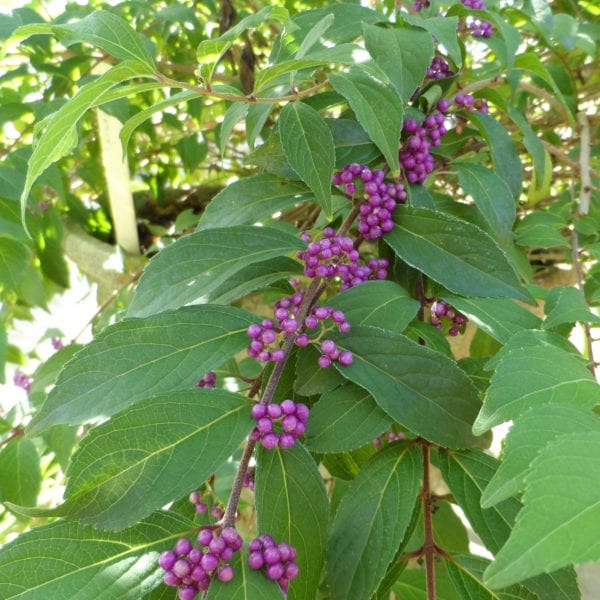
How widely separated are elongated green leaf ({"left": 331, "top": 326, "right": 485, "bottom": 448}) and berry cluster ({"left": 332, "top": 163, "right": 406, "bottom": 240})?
0.40 feet

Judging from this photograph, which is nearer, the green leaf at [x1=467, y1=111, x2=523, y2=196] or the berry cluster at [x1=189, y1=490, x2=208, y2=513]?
the berry cluster at [x1=189, y1=490, x2=208, y2=513]

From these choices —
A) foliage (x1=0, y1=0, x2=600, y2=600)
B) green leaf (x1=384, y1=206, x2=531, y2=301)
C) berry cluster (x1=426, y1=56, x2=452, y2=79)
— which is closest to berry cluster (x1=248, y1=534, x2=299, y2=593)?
foliage (x1=0, y1=0, x2=600, y2=600)

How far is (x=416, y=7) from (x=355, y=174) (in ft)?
0.96

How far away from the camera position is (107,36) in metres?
0.40

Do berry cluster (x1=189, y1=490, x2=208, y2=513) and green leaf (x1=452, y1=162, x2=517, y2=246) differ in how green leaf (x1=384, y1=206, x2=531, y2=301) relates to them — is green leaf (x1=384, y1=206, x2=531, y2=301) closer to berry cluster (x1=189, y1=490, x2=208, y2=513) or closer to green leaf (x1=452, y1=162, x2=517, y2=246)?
green leaf (x1=452, y1=162, x2=517, y2=246)

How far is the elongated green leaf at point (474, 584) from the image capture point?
403mm

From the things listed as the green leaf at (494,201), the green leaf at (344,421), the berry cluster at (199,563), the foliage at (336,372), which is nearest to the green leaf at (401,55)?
the foliage at (336,372)

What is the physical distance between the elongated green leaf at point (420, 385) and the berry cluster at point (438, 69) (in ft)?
0.97

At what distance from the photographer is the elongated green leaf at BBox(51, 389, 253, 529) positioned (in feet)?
1.10

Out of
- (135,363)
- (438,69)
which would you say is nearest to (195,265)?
(135,363)

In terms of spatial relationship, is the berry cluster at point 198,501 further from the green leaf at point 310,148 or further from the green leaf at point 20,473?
the green leaf at point 20,473

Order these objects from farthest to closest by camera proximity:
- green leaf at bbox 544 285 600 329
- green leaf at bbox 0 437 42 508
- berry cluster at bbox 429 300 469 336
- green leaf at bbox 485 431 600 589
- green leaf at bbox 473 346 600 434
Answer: green leaf at bbox 0 437 42 508
berry cluster at bbox 429 300 469 336
green leaf at bbox 544 285 600 329
green leaf at bbox 473 346 600 434
green leaf at bbox 485 431 600 589

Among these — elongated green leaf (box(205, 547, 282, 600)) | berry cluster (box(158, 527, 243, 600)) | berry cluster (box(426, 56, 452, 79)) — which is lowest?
elongated green leaf (box(205, 547, 282, 600))

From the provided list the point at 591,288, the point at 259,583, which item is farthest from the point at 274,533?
the point at 591,288
